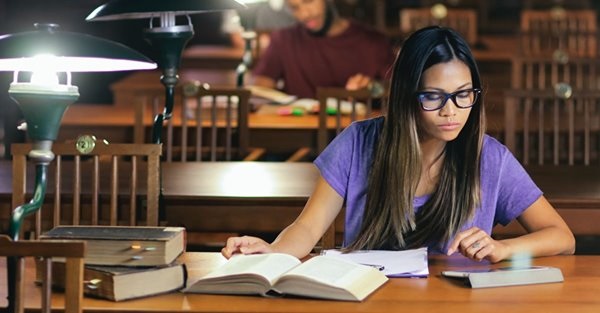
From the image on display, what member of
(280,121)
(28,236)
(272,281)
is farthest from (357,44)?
(272,281)

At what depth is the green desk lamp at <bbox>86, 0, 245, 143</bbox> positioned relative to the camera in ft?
8.77

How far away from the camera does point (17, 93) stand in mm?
1984

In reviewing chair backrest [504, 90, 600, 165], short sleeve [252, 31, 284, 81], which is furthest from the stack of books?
short sleeve [252, 31, 284, 81]

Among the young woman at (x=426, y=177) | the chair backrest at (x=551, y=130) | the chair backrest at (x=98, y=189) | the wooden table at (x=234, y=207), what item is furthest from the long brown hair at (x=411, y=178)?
the chair backrest at (x=551, y=130)

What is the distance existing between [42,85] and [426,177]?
36.7 inches

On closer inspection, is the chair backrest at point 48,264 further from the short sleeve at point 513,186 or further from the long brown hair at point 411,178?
the short sleeve at point 513,186

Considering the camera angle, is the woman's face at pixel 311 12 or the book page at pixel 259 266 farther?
the woman's face at pixel 311 12

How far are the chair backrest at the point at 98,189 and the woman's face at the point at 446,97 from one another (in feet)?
2.49

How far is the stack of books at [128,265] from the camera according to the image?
2.06 m

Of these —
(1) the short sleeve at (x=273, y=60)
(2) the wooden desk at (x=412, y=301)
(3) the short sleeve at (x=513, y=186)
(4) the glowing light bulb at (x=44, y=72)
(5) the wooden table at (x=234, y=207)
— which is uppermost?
(4) the glowing light bulb at (x=44, y=72)

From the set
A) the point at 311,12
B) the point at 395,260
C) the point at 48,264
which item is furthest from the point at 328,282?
the point at 311,12

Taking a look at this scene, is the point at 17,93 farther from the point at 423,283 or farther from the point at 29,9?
the point at 29,9

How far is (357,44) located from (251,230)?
2837mm

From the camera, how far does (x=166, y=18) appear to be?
323 centimetres
